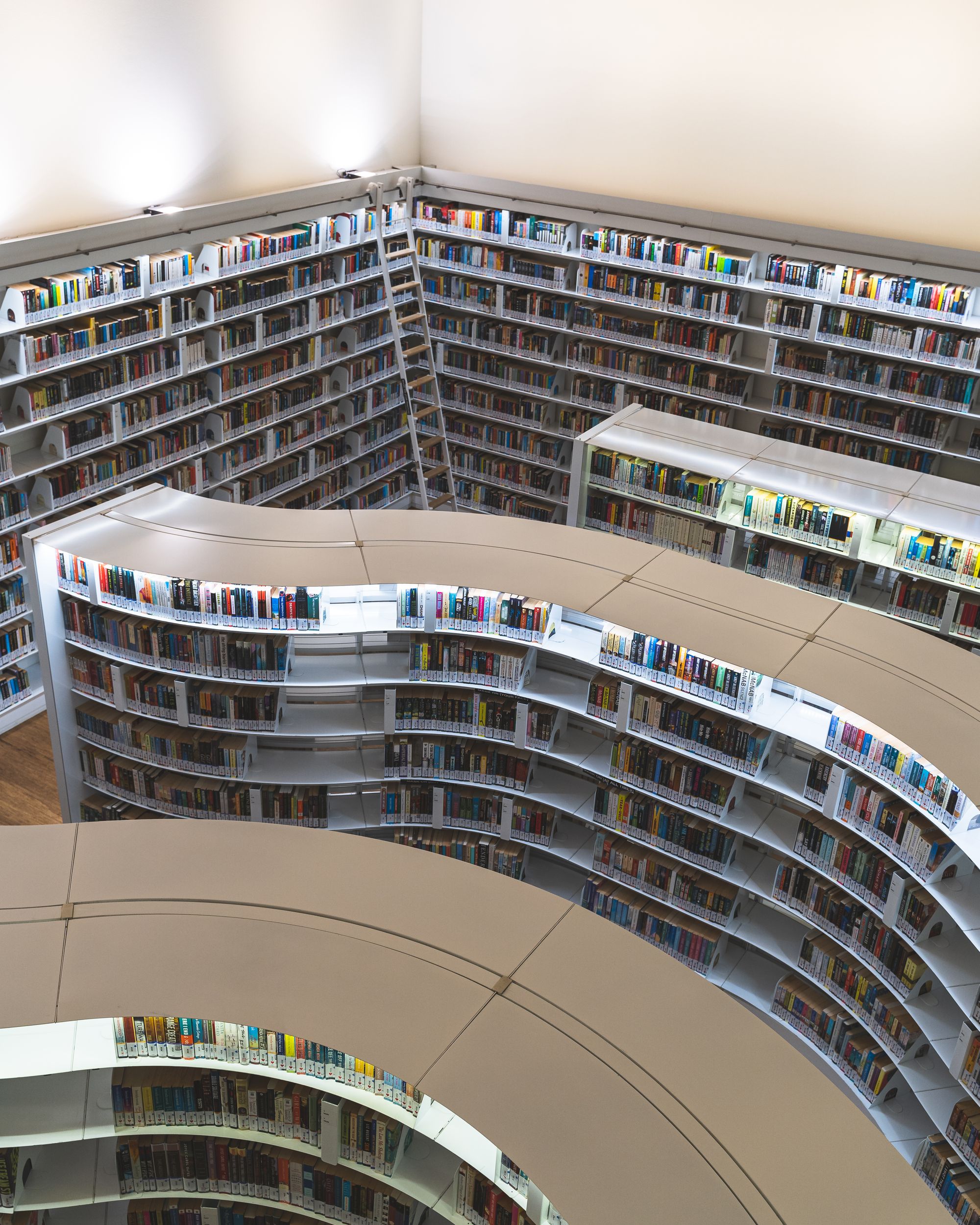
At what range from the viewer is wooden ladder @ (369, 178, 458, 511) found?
9.77 metres

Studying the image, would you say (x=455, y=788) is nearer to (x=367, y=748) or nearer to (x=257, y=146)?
(x=367, y=748)

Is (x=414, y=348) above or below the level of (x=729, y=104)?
below

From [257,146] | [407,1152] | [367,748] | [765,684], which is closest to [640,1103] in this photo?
[407,1152]

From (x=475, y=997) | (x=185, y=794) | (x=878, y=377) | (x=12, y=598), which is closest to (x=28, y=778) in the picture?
(x=12, y=598)

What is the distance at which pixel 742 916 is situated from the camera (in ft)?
19.0

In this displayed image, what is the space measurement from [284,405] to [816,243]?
4455 mm

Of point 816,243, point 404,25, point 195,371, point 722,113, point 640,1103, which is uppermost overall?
point 404,25

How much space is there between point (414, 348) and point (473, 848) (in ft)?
17.6

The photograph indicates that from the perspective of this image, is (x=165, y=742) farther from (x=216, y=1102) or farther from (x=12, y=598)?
(x=216, y=1102)

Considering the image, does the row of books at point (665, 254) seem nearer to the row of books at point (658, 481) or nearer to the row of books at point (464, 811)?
the row of books at point (658, 481)

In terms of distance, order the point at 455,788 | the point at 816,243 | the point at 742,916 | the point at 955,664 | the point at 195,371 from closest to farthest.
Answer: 1. the point at 955,664
2. the point at 742,916
3. the point at 455,788
4. the point at 195,371
5. the point at 816,243

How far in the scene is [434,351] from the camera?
34.3ft

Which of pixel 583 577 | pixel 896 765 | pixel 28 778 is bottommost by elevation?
pixel 28 778

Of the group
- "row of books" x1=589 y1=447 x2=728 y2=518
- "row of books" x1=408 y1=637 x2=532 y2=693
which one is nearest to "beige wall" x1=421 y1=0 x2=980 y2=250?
"row of books" x1=589 y1=447 x2=728 y2=518
